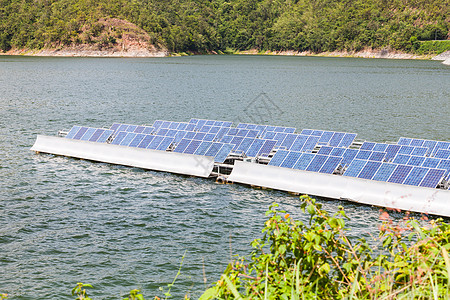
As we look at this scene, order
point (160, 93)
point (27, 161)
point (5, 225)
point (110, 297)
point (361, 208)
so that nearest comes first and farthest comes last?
1. point (110, 297)
2. point (5, 225)
3. point (361, 208)
4. point (27, 161)
5. point (160, 93)

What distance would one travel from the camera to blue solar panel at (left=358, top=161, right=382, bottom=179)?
82.1ft

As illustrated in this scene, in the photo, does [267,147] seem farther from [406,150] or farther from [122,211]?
[122,211]

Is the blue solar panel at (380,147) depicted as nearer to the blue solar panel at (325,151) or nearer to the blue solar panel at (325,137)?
the blue solar panel at (325,151)

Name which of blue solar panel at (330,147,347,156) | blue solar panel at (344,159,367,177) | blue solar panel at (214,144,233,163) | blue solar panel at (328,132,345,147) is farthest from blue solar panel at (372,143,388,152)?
blue solar panel at (214,144,233,163)

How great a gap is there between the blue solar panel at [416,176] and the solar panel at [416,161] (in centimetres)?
178

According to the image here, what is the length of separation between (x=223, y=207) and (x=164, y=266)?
708 cm

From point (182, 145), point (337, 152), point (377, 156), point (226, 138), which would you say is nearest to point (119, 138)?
point (182, 145)

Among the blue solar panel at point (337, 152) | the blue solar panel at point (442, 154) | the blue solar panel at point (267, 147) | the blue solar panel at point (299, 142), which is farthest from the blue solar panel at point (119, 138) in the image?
the blue solar panel at point (442, 154)

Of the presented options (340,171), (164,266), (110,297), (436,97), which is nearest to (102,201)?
(164,266)

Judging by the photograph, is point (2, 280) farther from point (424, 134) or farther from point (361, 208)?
point (424, 134)

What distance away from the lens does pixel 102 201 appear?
25188mm

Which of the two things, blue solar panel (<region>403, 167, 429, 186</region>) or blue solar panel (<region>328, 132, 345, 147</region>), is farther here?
blue solar panel (<region>328, 132, 345, 147</region>)

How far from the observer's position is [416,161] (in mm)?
26312

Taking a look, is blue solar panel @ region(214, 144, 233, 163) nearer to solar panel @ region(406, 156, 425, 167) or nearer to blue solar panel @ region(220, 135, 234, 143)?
blue solar panel @ region(220, 135, 234, 143)
